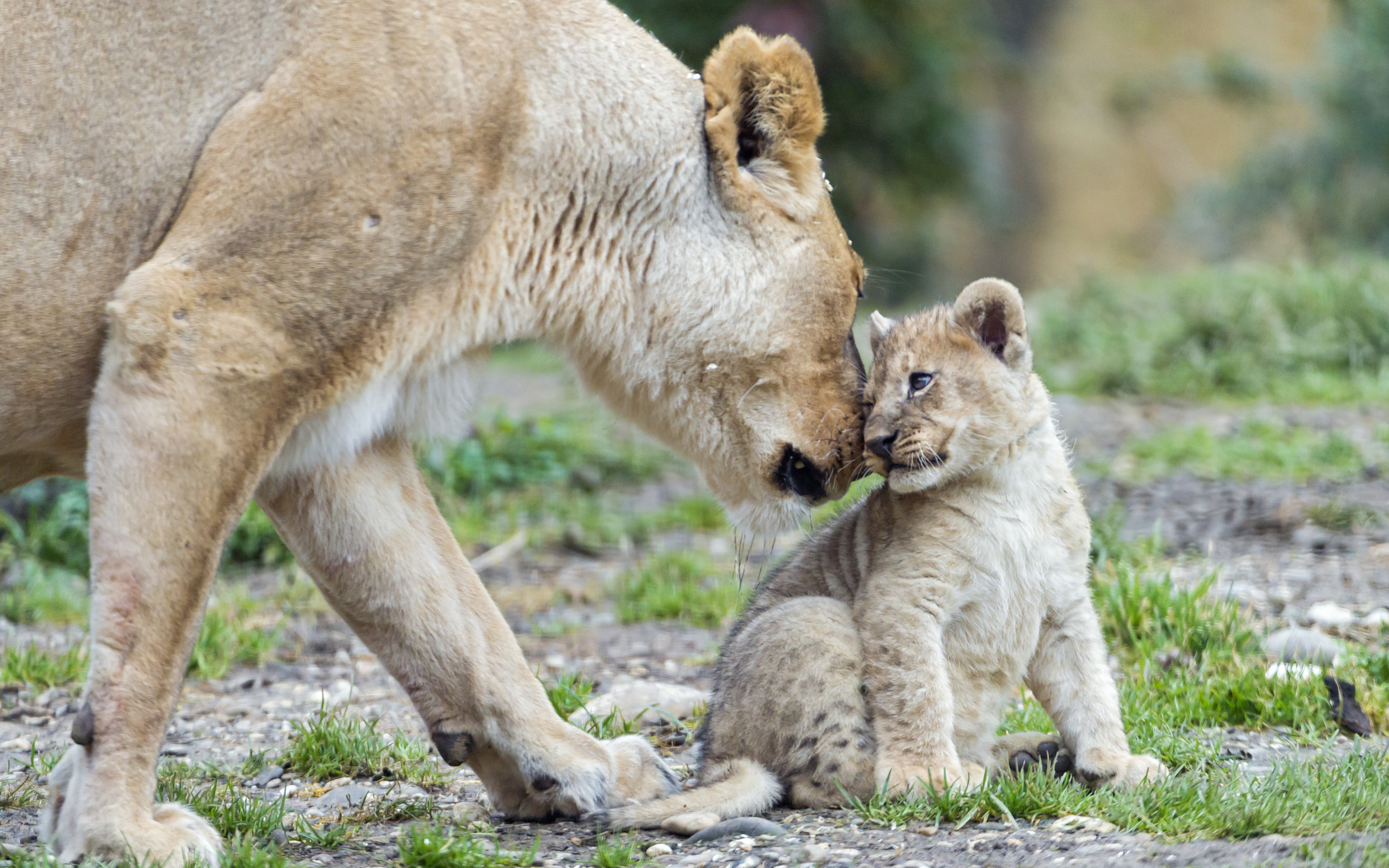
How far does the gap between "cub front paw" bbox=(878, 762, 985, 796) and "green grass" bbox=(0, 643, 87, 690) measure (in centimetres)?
276

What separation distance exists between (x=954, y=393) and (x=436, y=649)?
54.7 inches

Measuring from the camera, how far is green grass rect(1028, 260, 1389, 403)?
892 centimetres

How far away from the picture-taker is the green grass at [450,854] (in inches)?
121

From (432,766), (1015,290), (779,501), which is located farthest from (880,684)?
(432,766)

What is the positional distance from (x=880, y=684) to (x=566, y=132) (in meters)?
1.45

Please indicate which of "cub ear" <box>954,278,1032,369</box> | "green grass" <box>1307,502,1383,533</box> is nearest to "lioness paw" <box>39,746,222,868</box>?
"cub ear" <box>954,278,1032,369</box>

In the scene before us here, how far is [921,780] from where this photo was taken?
332 cm

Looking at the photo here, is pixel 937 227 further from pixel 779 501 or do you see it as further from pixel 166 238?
pixel 166 238

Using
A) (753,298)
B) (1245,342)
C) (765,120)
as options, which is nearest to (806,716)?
(753,298)

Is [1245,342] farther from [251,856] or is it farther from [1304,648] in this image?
[251,856]

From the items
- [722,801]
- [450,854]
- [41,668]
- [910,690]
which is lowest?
[41,668]

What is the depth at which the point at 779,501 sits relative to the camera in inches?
152

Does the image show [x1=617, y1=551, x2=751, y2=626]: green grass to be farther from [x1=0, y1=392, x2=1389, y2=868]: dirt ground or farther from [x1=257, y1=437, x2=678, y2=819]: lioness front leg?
[x1=257, y1=437, x2=678, y2=819]: lioness front leg

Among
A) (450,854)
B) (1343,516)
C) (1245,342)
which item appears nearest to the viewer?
(450,854)
